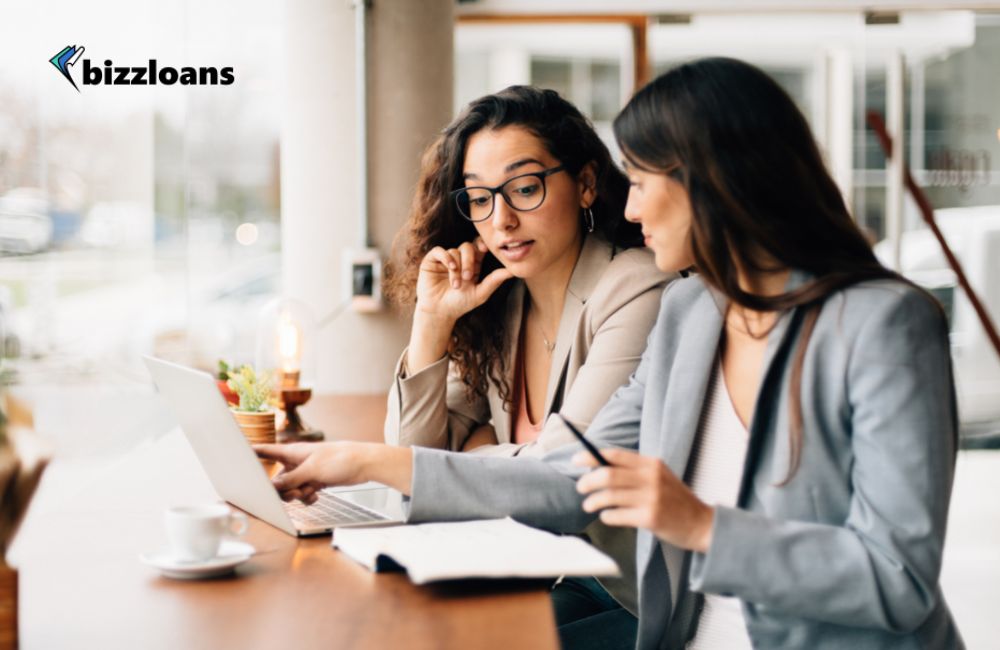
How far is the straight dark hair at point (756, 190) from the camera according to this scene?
1.38 metres

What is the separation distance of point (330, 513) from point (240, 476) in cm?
15

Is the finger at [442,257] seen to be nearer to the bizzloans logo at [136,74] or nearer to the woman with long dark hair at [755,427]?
the woman with long dark hair at [755,427]

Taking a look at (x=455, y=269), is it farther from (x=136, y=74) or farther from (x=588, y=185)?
(x=136, y=74)

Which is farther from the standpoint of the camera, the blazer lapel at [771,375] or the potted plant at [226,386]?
the potted plant at [226,386]

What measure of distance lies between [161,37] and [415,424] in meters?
2.35

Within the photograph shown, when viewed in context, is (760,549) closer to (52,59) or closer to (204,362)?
(52,59)

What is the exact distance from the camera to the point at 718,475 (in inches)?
59.1

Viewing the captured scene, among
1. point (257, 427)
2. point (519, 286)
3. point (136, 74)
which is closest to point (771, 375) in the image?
point (519, 286)

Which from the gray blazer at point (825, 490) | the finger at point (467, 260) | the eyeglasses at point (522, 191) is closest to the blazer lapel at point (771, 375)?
the gray blazer at point (825, 490)

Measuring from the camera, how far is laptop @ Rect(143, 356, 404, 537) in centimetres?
146

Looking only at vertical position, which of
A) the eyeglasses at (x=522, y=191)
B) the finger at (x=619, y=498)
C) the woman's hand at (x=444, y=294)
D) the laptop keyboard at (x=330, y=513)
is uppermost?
the eyeglasses at (x=522, y=191)

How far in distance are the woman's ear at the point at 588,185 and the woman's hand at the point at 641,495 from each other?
87 cm

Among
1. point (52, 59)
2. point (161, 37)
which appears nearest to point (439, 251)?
point (52, 59)

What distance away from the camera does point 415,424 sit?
2018 millimetres
